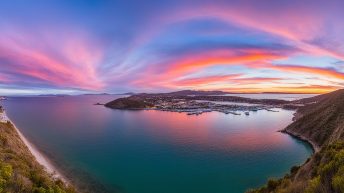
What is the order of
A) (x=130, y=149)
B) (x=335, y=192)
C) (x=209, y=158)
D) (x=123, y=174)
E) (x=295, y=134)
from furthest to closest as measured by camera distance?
(x=295, y=134) → (x=130, y=149) → (x=209, y=158) → (x=123, y=174) → (x=335, y=192)

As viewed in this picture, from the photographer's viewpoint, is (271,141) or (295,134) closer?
(271,141)

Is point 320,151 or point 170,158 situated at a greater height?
point 320,151

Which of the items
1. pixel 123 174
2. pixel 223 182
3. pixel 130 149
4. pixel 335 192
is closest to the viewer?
pixel 335 192

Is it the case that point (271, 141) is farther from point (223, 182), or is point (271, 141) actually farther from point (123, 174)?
point (123, 174)

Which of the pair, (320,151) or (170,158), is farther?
(170,158)

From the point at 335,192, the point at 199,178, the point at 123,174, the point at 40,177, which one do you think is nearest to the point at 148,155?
the point at 123,174

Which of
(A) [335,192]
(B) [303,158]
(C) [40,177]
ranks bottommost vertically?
(B) [303,158]

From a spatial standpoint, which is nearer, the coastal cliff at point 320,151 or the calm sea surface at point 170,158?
the coastal cliff at point 320,151

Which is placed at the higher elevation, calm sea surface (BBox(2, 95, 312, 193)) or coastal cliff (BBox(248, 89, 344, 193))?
coastal cliff (BBox(248, 89, 344, 193))

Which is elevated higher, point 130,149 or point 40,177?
point 40,177

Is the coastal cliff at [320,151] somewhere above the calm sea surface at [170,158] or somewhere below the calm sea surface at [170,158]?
above

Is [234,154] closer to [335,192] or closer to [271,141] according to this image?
[271,141]
